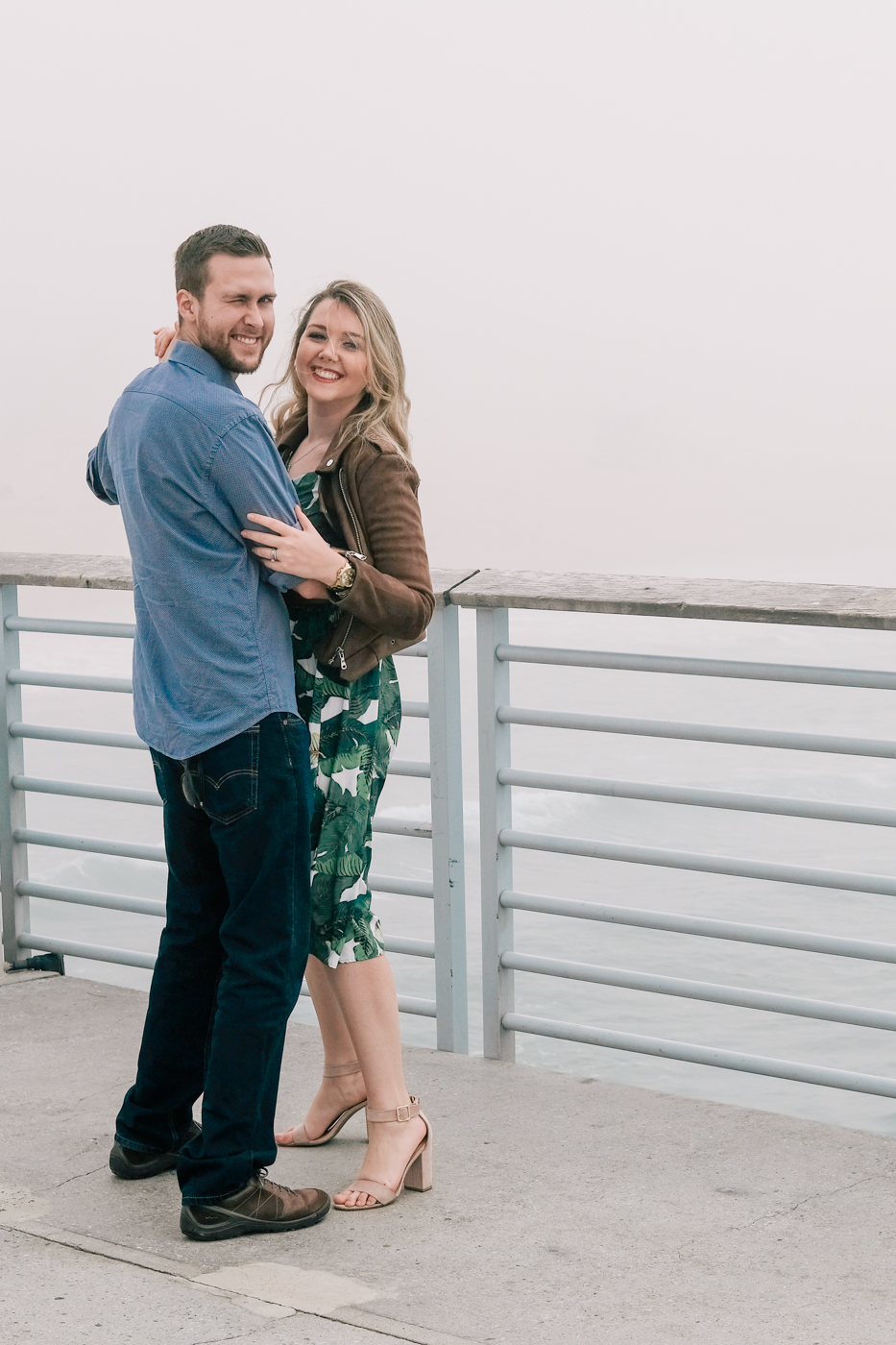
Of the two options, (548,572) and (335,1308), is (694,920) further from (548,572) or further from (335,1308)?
(335,1308)

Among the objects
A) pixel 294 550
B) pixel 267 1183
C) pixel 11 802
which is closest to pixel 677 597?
pixel 294 550

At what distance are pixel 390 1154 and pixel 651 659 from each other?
1.15 meters

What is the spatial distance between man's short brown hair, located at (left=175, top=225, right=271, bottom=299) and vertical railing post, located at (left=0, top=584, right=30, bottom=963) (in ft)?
6.27

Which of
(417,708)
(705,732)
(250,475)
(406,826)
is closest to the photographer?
(250,475)

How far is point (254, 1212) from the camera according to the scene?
9.04 ft

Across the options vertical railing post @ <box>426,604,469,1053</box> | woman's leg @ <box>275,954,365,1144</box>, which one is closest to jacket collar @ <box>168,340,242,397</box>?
vertical railing post @ <box>426,604,469,1053</box>

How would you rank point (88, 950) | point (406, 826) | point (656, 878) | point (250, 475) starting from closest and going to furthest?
point (250, 475), point (406, 826), point (88, 950), point (656, 878)

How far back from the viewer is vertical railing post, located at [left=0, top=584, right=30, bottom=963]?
4367mm

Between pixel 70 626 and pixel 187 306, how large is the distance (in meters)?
1.69

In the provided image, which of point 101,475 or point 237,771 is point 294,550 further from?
point 101,475

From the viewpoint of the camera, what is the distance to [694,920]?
11.5 feet

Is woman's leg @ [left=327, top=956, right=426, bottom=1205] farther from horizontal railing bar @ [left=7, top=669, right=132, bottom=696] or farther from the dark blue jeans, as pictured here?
horizontal railing bar @ [left=7, top=669, right=132, bottom=696]

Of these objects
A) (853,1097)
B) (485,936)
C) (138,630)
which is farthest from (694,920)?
(853,1097)

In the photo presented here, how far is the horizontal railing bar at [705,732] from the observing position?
123 inches
